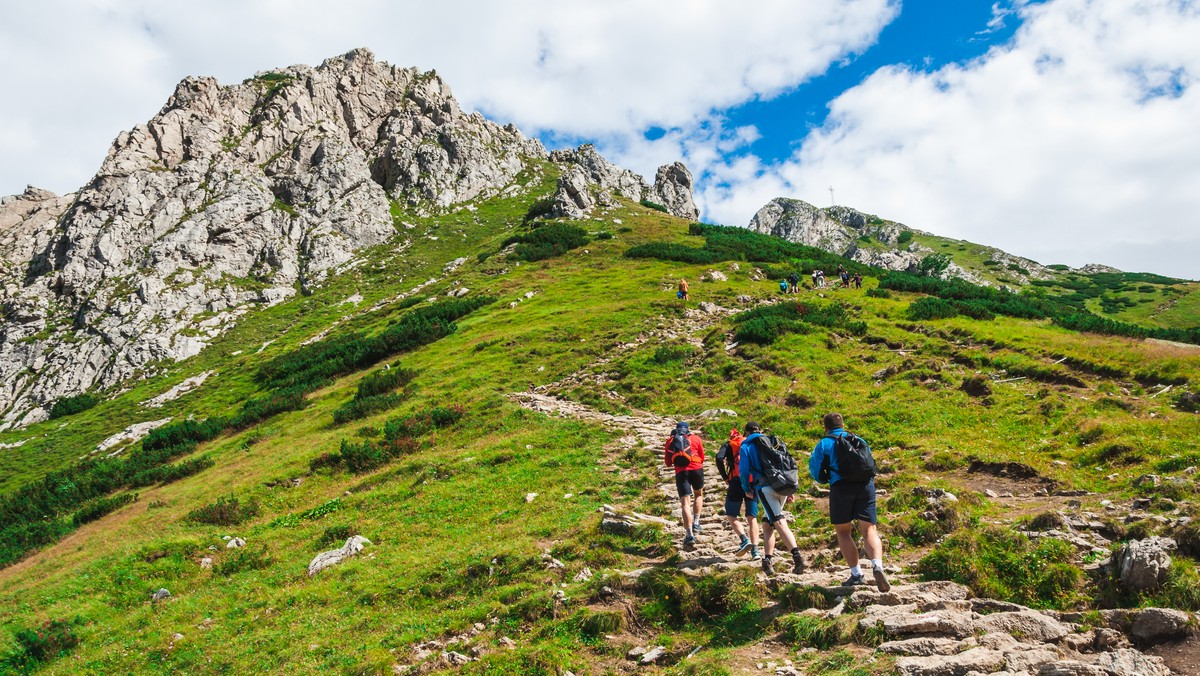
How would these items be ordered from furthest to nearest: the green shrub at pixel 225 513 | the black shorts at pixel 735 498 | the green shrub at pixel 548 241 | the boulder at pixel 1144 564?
the green shrub at pixel 548 241 < the green shrub at pixel 225 513 < the black shorts at pixel 735 498 < the boulder at pixel 1144 564

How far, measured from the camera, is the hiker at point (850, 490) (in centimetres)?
916

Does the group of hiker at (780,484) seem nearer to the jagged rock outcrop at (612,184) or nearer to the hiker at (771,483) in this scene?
the hiker at (771,483)

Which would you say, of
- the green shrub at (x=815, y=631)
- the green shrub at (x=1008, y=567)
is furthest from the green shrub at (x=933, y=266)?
the green shrub at (x=815, y=631)

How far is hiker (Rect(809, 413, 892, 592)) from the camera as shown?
916 cm

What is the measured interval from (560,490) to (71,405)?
83.3 meters

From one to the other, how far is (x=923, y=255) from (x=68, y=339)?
185 metres

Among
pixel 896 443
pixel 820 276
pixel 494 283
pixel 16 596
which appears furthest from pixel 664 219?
pixel 16 596

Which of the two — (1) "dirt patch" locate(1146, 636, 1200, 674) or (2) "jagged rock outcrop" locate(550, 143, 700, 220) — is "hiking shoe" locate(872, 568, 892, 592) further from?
(2) "jagged rock outcrop" locate(550, 143, 700, 220)

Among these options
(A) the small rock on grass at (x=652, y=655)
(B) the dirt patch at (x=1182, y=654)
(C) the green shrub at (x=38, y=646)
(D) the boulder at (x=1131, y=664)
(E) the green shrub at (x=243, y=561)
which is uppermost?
(D) the boulder at (x=1131, y=664)

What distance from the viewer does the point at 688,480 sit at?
1329 cm

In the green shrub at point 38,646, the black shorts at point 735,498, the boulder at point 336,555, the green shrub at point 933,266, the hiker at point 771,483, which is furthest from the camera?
the green shrub at point 933,266

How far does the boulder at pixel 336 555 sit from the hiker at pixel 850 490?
13995 mm

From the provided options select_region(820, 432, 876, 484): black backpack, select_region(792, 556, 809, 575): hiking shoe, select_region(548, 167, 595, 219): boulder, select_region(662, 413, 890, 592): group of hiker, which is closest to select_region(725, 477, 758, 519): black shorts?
select_region(662, 413, 890, 592): group of hiker

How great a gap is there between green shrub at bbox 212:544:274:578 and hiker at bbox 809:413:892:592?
17444 millimetres
